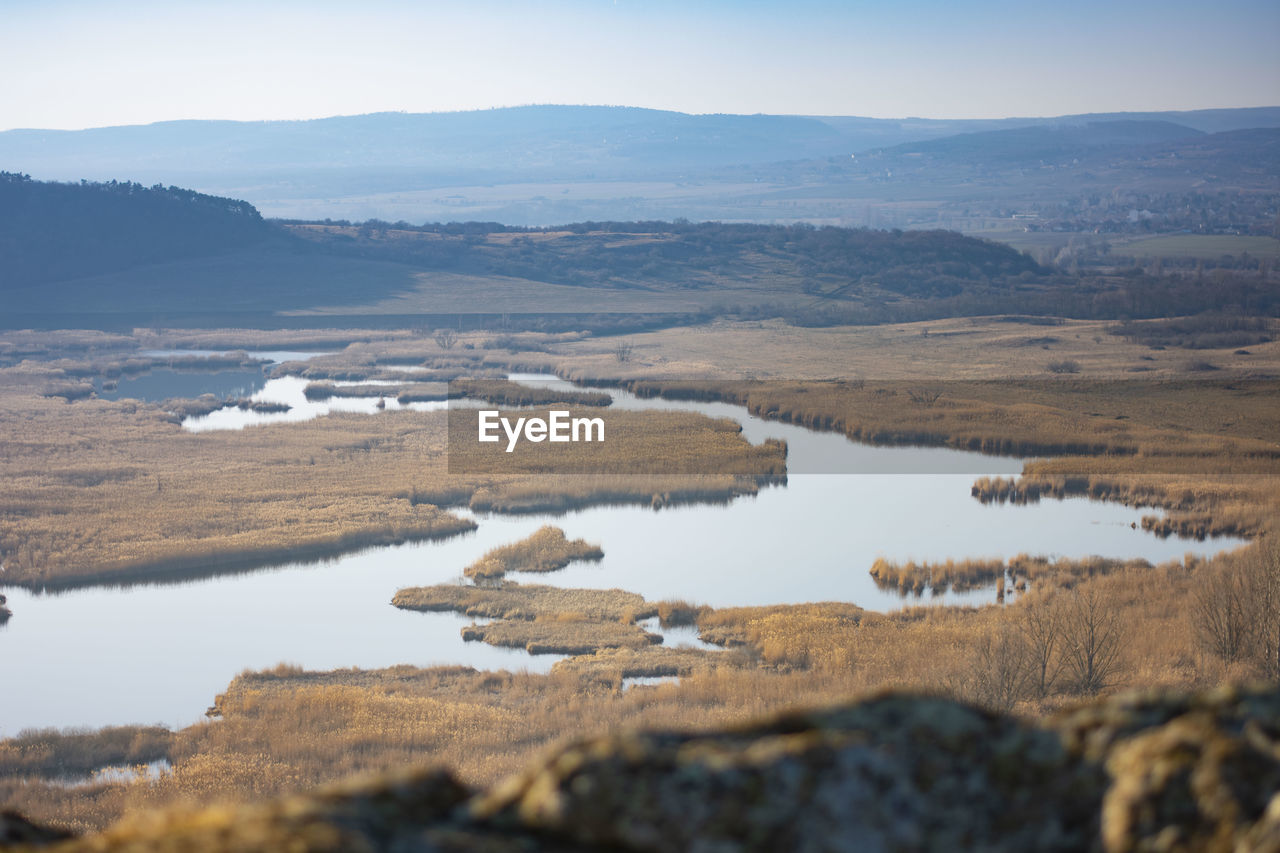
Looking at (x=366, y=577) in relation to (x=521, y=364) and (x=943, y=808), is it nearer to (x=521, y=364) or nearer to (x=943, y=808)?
(x=943, y=808)

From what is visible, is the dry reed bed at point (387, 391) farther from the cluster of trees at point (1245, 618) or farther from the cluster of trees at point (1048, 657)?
the cluster of trees at point (1245, 618)

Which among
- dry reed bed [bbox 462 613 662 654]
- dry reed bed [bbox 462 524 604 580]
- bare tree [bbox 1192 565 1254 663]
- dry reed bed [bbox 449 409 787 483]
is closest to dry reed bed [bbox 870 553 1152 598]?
bare tree [bbox 1192 565 1254 663]

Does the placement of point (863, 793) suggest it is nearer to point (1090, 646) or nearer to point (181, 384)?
point (1090, 646)

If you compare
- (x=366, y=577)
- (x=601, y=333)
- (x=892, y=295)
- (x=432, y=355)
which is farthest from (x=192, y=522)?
(x=892, y=295)

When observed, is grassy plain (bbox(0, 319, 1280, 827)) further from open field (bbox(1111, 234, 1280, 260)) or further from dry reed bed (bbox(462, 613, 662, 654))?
open field (bbox(1111, 234, 1280, 260))

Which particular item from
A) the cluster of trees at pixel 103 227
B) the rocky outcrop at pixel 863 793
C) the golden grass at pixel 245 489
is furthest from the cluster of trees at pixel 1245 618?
the cluster of trees at pixel 103 227

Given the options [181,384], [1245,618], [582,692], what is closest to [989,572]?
[1245,618]

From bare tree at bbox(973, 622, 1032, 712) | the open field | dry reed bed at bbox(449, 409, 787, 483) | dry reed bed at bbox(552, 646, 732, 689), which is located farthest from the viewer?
the open field

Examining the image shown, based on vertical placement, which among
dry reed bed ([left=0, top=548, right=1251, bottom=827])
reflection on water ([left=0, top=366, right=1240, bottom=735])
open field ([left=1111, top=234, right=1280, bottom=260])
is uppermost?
open field ([left=1111, top=234, right=1280, bottom=260])
